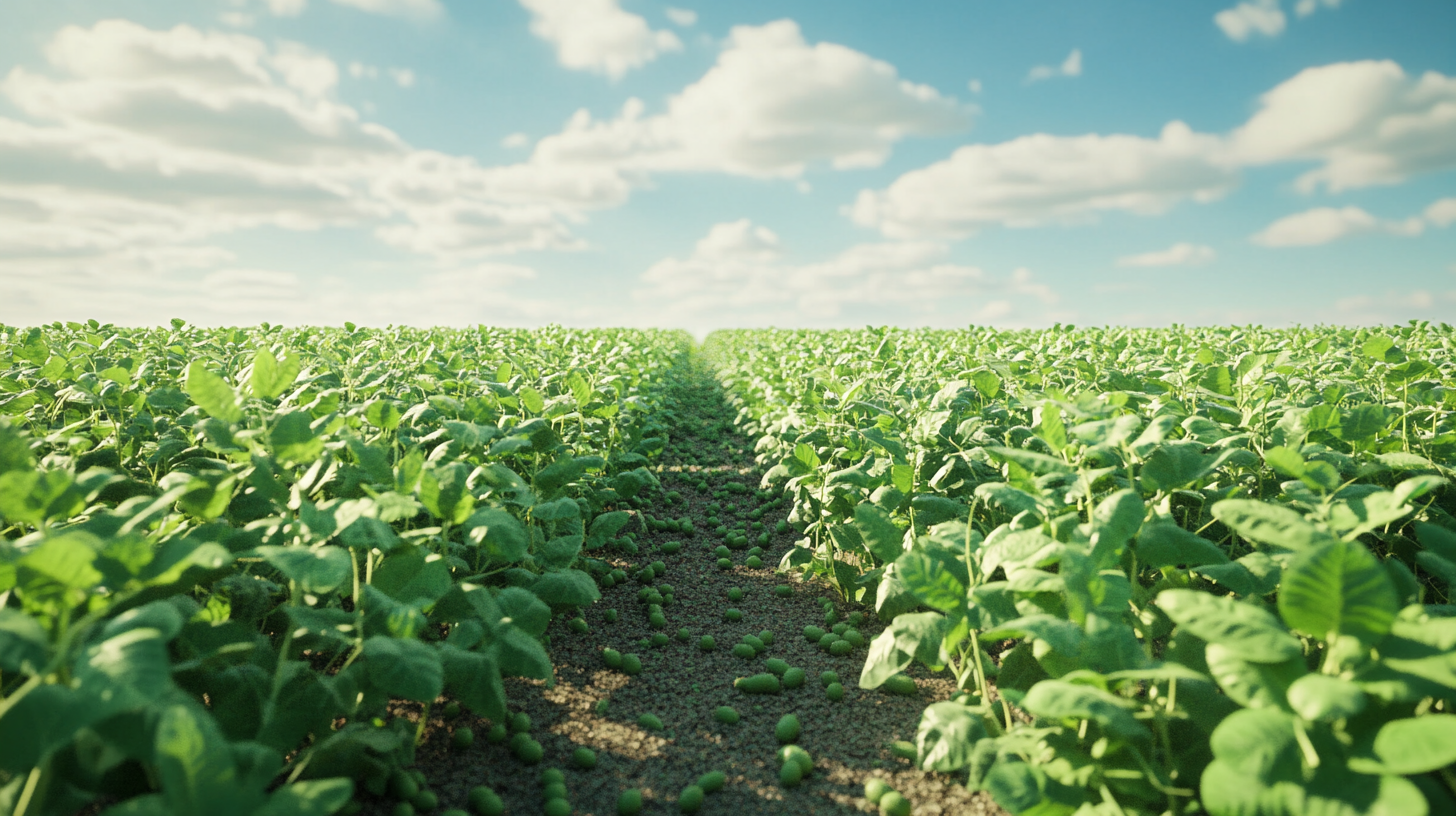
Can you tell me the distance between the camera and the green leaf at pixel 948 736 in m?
2.28

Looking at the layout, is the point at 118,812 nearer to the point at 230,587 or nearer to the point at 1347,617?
the point at 230,587

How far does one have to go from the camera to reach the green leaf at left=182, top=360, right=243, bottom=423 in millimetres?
2406

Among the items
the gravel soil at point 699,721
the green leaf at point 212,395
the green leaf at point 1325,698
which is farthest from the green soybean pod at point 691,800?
the green leaf at point 212,395

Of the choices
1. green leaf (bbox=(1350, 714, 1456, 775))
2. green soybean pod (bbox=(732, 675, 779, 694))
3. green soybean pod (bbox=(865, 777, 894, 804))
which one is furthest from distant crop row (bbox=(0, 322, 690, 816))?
green leaf (bbox=(1350, 714, 1456, 775))

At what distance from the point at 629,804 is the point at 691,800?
22 centimetres

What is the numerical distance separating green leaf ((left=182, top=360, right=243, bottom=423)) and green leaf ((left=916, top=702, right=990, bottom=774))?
8.58 feet

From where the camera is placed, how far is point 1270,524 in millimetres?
1880

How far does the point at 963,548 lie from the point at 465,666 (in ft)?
5.98

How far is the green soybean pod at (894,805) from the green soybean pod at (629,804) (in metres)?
0.83

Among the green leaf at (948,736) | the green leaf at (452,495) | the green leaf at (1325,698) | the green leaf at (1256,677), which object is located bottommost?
the green leaf at (948,736)

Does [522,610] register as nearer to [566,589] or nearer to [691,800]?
[566,589]

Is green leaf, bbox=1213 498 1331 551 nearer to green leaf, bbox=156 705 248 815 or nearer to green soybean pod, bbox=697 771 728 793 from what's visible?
green soybean pod, bbox=697 771 728 793

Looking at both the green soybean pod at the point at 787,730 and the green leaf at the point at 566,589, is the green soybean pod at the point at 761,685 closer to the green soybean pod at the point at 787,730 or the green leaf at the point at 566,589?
the green soybean pod at the point at 787,730

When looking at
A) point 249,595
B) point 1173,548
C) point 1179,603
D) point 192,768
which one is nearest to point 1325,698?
point 1179,603
